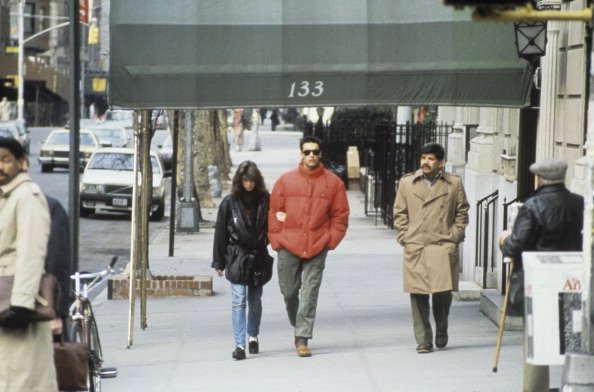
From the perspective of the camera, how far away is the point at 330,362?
35.4ft

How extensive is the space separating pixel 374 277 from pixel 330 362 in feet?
21.8

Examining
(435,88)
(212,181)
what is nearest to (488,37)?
(435,88)

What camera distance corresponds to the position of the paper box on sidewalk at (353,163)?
35825 mm

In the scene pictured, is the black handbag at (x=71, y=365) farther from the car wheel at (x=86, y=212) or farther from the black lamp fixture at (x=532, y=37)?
the car wheel at (x=86, y=212)

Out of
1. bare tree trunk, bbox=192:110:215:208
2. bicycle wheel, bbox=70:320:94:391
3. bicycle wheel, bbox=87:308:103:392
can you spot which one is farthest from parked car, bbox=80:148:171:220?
bicycle wheel, bbox=70:320:94:391

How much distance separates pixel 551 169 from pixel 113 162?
22.3 metres

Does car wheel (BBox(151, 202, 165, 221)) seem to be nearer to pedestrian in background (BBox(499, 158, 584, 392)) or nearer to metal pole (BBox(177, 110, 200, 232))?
metal pole (BBox(177, 110, 200, 232))

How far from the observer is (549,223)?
8.31m

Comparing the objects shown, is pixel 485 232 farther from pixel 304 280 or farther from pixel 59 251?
pixel 59 251

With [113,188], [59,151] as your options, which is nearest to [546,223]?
[113,188]

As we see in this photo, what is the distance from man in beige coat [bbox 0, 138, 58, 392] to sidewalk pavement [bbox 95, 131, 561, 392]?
2.97m

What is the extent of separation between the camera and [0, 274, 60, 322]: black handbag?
21.4 ft

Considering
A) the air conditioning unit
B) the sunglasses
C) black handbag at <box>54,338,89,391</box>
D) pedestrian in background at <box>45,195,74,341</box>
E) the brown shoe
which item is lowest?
the brown shoe

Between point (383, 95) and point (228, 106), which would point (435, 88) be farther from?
point (228, 106)
